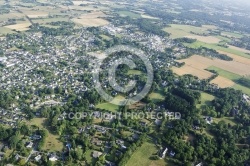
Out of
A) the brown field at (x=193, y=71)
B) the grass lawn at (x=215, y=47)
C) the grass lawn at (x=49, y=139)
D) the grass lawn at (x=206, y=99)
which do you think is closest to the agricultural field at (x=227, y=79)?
the brown field at (x=193, y=71)

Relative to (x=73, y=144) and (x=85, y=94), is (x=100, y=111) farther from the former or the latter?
(x=73, y=144)

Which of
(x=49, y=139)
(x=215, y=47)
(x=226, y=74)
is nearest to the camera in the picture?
(x=49, y=139)

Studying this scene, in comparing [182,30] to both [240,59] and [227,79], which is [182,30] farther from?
[227,79]

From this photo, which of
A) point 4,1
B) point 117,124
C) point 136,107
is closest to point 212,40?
point 136,107

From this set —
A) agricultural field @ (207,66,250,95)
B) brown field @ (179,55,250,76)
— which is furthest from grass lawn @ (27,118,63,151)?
brown field @ (179,55,250,76)

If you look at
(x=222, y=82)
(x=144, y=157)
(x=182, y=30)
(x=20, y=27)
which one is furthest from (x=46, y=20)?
(x=144, y=157)

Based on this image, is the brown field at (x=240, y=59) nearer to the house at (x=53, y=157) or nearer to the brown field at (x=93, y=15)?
the brown field at (x=93, y=15)
